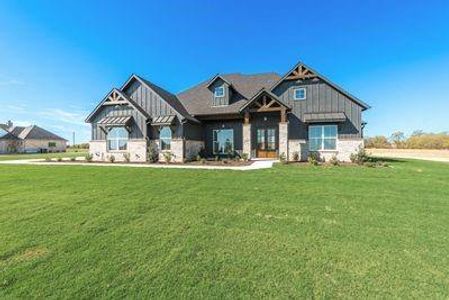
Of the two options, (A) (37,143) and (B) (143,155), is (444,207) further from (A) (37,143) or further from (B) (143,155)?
(A) (37,143)

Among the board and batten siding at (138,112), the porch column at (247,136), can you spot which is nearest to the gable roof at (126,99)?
the board and batten siding at (138,112)

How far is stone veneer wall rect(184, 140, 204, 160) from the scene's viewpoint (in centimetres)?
1935

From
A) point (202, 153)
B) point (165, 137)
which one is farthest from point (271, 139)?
point (165, 137)

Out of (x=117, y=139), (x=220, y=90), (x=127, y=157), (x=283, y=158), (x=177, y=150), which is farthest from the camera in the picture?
(x=220, y=90)

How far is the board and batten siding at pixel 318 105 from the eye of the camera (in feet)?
57.4

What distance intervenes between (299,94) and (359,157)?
6.21m

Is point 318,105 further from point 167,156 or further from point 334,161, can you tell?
point 167,156

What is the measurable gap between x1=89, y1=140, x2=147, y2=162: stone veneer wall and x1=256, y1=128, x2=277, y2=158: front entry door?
9114mm

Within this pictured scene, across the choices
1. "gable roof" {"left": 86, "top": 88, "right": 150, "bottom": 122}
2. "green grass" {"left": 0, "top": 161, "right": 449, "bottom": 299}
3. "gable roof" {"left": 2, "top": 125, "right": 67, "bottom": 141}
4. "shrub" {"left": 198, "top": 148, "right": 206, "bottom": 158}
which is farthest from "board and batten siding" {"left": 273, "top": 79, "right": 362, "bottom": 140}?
"gable roof" {"left": 2, "top": 125, "right": 67, "bottom": 141}

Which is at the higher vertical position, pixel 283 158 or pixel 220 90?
pixel 220 90

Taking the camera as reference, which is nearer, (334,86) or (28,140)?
(334,86)

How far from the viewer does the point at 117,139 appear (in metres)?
20.6

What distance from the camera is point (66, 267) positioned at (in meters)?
3.92

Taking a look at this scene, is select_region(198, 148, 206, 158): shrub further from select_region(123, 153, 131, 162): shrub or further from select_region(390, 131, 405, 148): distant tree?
select_region(390, 131, 405, 148): distant tree
